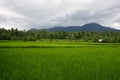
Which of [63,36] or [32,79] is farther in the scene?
[63,36]

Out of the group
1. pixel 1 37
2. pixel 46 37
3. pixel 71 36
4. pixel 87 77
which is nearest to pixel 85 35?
pixel 71 36

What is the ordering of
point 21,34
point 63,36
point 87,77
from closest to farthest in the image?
1. point 87,77
2. point 21,34
3. point 63,36

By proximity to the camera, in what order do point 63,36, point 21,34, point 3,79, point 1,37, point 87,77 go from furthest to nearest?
point 63,36 → point 21,34 → point 1,37 → point 87,77 → point 3,79

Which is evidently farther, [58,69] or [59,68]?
[59,68]

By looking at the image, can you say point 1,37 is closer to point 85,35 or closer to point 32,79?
point 85,35

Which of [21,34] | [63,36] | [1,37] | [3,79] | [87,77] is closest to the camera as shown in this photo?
[3,79]

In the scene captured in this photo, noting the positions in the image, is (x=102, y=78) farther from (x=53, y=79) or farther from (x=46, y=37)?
(x=46, y=37)

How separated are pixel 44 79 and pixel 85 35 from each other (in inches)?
3571

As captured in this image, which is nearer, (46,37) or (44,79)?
(44,79)

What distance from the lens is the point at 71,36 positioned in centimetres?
9306

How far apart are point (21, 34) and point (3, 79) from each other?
8493 cm

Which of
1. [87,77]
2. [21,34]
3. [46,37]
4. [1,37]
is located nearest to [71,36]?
[46,37]

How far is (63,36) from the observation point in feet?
315

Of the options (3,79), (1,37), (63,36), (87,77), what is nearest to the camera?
(3,79)
